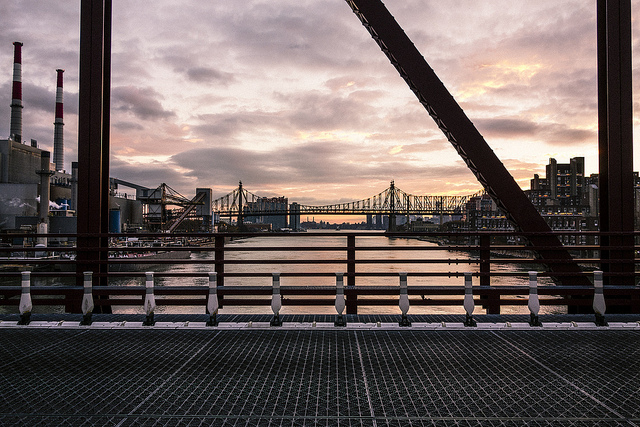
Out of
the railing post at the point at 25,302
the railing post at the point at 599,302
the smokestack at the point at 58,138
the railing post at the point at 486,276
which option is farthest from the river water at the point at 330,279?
the smokestack at the point at 58,138

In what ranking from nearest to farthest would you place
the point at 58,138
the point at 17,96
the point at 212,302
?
the point at 212,302 < the point at 17,96 < the point at 58,138

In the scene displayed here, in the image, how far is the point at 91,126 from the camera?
790cm

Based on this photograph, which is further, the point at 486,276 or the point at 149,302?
the point at 486,276

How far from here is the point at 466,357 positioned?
5.03 m

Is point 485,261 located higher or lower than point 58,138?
lower

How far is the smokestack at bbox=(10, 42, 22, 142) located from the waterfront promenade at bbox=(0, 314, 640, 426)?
295 feet

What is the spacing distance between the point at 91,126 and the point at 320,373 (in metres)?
6.38

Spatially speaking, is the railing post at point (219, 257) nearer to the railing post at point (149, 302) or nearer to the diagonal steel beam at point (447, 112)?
the railing post at point (149, 302)

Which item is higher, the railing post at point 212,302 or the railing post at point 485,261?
the railing post at point 485,261

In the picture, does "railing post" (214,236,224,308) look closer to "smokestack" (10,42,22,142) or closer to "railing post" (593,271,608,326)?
"railing post" (593,271,608,326)

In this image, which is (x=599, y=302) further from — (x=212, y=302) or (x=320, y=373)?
(x=212, y=302)

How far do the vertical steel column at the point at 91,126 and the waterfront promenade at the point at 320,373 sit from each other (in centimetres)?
181

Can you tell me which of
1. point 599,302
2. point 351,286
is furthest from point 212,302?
point 599,302

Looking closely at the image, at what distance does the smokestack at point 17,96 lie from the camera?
7819cm
